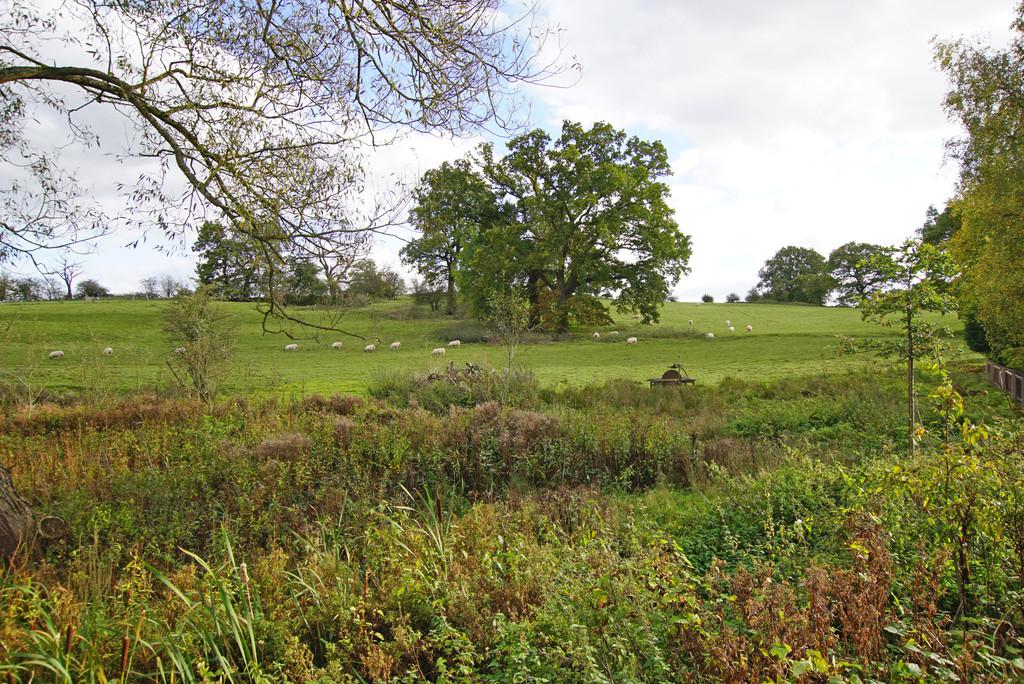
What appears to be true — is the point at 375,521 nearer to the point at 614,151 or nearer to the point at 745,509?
the point at 745,509

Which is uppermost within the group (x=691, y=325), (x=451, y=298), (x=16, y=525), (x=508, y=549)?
(x=451, y=298)

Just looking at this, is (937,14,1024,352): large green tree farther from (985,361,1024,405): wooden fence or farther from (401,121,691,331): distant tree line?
(401,121,691,331): distant tree line

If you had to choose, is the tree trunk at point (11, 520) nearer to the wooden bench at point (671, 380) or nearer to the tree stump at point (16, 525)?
the tree stump at point (16, 525)

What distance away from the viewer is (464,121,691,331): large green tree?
3525 cm

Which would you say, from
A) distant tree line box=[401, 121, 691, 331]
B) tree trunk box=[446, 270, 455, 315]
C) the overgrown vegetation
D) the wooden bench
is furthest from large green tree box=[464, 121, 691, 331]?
the overgrown vegetation

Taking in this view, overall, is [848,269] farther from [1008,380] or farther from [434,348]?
[1008,380]

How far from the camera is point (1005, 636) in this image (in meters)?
3.38

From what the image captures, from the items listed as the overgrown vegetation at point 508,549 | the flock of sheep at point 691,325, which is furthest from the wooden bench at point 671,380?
the flock of sheep at point 691,325

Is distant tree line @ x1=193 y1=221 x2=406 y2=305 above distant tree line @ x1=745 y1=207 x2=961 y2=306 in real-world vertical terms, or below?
below

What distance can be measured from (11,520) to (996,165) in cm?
2066

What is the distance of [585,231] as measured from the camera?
1398 inches

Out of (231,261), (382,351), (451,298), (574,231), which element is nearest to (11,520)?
(231,261)

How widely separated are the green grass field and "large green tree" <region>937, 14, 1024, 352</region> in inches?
206

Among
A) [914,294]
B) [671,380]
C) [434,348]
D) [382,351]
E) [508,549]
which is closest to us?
[508,549]
